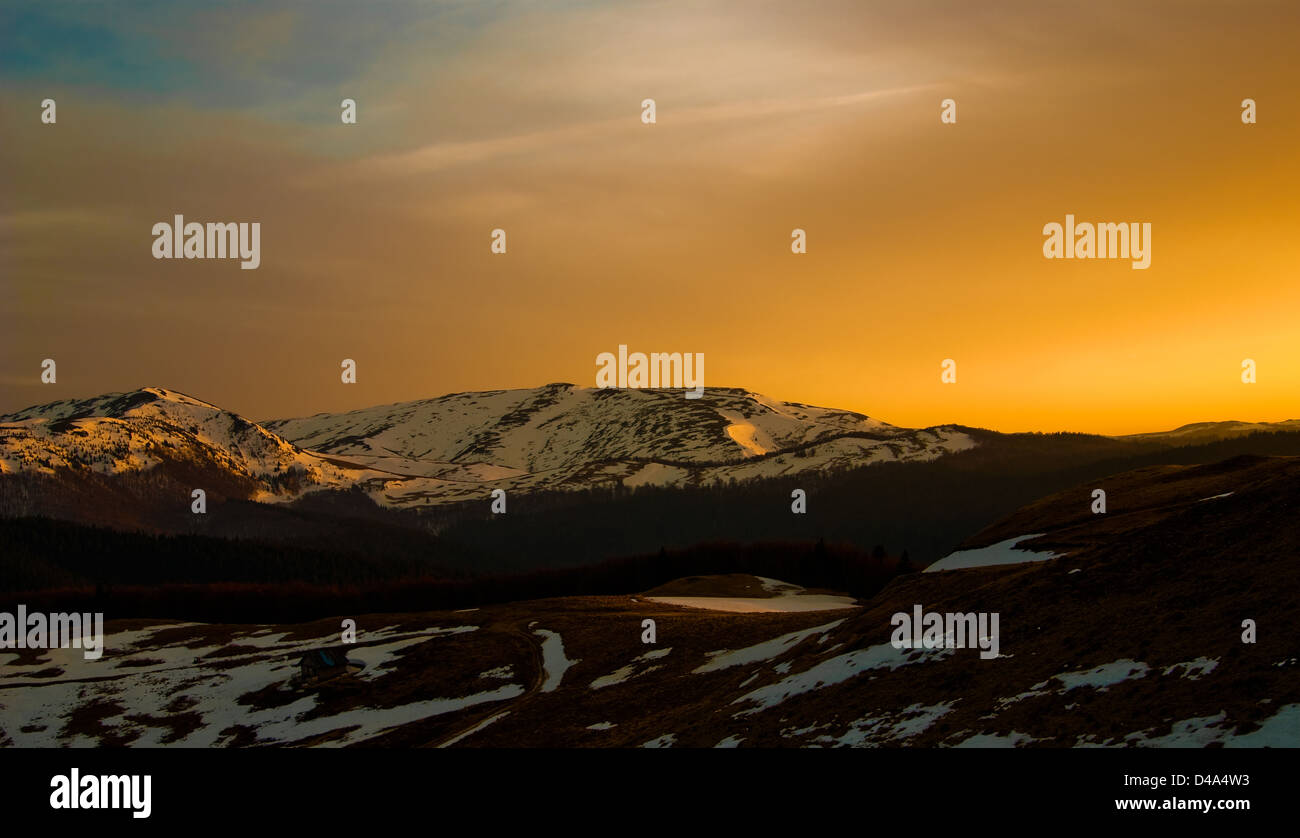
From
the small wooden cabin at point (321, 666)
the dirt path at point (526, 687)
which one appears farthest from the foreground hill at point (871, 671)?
the small wooden cabin at point (321, 666)

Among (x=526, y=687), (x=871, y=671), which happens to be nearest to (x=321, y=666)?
(x=526, y=687)

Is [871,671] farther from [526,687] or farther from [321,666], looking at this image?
[321,666]

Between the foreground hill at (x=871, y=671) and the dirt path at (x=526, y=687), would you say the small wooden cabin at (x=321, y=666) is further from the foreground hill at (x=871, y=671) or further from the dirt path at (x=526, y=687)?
the dirt path at (x=526, y=687)

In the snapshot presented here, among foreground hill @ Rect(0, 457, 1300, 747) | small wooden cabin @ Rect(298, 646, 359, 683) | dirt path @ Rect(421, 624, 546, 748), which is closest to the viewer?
foreground hill @ Rect(0, 457, 1300, 747)

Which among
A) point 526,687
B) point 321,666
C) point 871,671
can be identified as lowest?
point 321,666

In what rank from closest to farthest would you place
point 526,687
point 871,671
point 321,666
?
point 871,671
point 526,687
point 321,666

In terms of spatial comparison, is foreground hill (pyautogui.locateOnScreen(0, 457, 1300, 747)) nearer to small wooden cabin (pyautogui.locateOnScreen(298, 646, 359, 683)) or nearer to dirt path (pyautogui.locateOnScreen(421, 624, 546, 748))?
dirt path (pyautogui.locateOnScreen(421, 624, 546, 748))

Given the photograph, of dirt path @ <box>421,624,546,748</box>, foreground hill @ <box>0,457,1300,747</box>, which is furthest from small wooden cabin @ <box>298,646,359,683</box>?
dirt path @ <box>421,624,546,748</box>

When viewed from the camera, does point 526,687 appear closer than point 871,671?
No
